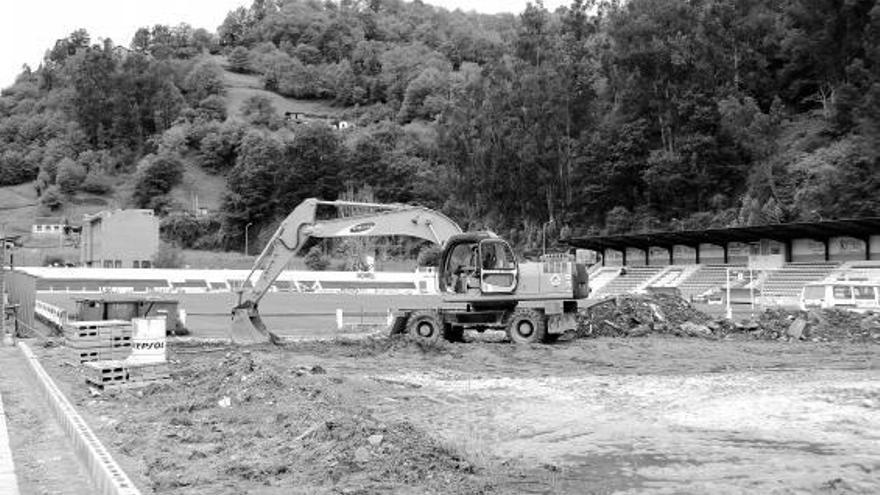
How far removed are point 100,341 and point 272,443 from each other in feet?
31.7

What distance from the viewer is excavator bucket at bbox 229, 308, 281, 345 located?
2648cm

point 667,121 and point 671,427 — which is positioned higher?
point 667,121

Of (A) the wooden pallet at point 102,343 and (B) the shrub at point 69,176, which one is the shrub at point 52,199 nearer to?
(B) the shrub at point 69,176

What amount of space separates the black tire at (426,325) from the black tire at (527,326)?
7.43 feet

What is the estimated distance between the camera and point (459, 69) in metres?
200

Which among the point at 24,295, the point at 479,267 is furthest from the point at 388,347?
the point at 24,295

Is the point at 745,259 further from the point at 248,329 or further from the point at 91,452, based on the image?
the point at 91,452

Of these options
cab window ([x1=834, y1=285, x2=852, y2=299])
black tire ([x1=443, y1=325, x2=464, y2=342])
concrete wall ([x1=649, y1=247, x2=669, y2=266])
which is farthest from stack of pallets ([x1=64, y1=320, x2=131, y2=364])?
concrete wall ([x1=649, y1=247, x2=669, y2=266])

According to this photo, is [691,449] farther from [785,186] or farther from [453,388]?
[785,186]

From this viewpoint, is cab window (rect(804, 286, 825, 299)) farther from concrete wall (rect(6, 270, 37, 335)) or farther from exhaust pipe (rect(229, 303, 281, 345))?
concrete wall (rect(6, 270, 37, 335))

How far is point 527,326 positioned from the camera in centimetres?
2630

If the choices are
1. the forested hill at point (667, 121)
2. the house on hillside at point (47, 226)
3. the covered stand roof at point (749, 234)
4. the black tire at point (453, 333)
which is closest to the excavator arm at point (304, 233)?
the black tire at point (453, 333)

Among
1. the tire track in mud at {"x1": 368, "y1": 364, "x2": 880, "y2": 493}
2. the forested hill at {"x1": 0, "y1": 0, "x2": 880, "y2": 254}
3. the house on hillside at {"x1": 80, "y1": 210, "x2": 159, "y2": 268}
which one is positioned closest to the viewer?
the tire track in mud at {"x1": 368, "y1": 364, "x2": 880, "y2": 493}

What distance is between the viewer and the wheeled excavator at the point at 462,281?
86.0 feet
